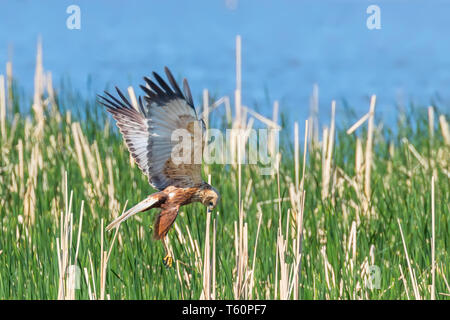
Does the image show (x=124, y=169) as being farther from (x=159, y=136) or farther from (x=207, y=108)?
(x=159, y=136)

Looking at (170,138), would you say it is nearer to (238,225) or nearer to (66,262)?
(66,262)

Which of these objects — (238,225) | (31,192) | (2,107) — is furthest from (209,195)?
(2,107)

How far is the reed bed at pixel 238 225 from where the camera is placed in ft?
11.6

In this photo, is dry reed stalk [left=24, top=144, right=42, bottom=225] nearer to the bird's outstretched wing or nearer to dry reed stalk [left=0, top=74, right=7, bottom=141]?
dry reed stalk [left=0, top=74, right=7, bottom=141]

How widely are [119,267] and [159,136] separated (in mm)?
1410

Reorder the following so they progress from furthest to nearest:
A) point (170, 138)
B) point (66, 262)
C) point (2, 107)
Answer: point (2, 107), point (66, 262), point (170, 138)

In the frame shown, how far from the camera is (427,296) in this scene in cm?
366

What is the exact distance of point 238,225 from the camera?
4.45 m

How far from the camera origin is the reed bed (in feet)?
11.6

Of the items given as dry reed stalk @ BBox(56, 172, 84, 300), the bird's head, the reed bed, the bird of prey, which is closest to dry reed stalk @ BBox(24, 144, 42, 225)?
the reed bed

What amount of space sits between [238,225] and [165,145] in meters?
1.84

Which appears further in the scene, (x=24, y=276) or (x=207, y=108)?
(x=207, y=108)

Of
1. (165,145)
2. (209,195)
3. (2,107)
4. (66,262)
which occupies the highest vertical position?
(2,107)
